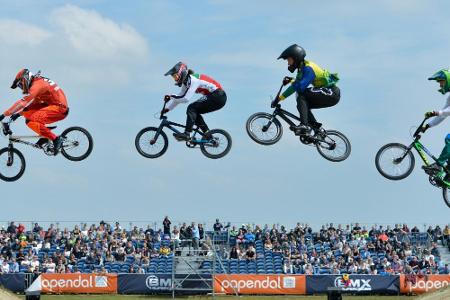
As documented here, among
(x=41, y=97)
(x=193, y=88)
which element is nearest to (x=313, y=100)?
(x=193, y=88)

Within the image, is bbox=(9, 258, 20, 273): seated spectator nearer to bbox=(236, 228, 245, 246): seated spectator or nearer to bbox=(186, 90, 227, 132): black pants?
bbox=(236, 228, 245, 246): seated spectator

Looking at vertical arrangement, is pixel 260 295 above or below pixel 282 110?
below

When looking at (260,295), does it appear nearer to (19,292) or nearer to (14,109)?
(19,292)

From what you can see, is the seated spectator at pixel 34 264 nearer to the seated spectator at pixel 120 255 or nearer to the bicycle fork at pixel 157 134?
the seated spectator at pixel 120 255

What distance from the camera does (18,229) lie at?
50688 millimetres

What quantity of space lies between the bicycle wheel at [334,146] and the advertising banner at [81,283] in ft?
64.2

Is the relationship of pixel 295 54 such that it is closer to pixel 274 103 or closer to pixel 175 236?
pixel 274 103

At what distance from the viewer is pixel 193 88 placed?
30.9 metres

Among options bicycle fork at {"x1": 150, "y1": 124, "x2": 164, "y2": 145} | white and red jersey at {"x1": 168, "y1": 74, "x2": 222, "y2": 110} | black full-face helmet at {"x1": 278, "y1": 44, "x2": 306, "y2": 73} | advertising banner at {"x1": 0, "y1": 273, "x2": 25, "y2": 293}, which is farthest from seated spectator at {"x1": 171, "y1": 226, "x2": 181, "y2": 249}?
black full-face helmet at {"x1": 278, "y1": 44, "x2": 306, "y2": 73}

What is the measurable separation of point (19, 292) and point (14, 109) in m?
18.1

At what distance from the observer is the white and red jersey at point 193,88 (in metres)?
30.8

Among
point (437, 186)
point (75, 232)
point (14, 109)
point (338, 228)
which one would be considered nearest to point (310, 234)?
point (338, 228)

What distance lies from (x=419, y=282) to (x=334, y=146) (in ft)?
59.5

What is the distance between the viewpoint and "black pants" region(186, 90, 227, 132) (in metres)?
30.9
